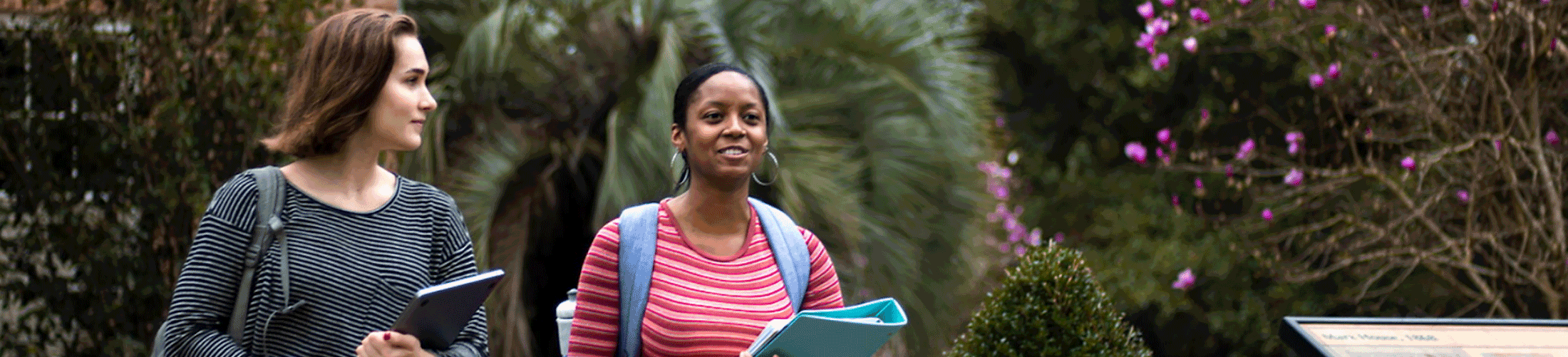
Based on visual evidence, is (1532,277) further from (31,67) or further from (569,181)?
(31,67)

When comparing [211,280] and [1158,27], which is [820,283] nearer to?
[211,280]

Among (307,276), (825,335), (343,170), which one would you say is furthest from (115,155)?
(825,335)

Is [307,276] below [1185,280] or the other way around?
below

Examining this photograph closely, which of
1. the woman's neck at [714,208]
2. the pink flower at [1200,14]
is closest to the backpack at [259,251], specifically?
the woman's neck at [714,208]

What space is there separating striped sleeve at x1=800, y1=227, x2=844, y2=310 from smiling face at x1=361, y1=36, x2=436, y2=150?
2.31 feet

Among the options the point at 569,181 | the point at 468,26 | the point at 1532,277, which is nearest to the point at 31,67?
the point at 468,26

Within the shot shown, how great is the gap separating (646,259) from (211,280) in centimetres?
69

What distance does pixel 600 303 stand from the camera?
2.37m

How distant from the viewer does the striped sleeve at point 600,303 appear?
237 centimetres

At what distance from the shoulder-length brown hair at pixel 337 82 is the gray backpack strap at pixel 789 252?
26.6 inches

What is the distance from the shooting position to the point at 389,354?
7.18 feet

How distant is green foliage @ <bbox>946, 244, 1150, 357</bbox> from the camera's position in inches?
144

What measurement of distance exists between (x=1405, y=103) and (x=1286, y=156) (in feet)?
8.61

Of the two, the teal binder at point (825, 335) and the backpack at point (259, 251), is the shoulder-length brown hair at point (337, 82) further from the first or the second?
the teal binder at point (825, 335)
